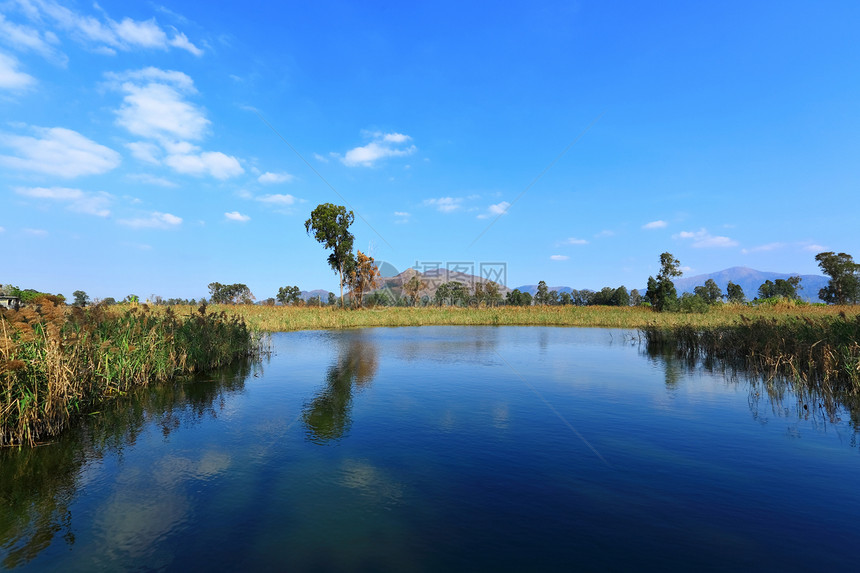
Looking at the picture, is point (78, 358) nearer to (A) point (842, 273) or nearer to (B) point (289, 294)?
(B) point (289, 294)

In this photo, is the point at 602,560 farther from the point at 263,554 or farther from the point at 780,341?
the point at 780,341

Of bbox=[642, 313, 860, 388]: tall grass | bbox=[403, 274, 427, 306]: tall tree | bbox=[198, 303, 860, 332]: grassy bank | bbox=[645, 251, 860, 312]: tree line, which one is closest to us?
bbox=[642, 313, 860, 388]: tall grass

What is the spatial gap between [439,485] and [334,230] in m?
55.2

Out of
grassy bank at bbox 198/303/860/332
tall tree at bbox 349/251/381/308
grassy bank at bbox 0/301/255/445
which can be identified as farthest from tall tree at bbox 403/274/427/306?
grassy bank at bbox 0/301/255/445

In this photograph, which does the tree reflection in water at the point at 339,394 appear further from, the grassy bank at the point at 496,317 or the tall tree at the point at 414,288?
the tall tree at the point at 414,288

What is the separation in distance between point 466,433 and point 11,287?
7327 centimetres

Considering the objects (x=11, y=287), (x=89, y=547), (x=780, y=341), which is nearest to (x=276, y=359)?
(x=89, y=547)

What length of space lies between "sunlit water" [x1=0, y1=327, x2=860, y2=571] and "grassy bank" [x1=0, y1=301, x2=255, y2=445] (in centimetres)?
80

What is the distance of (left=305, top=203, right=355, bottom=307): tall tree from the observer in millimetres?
59406

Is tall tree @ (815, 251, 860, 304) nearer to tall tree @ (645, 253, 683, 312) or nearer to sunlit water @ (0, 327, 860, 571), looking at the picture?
tall tree @ (645, 253, 683, 312)

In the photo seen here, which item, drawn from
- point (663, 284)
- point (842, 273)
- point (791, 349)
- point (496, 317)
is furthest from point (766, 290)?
point (791, 349)

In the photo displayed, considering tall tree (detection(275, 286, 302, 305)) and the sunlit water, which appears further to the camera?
tall tree (detection(275, 286, 302, 305))

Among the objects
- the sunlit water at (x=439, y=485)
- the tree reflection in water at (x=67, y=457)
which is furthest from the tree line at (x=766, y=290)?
the tree reflection in water at (x=67, y=457)

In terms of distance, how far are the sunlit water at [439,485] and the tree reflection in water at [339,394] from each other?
0.10 metres
